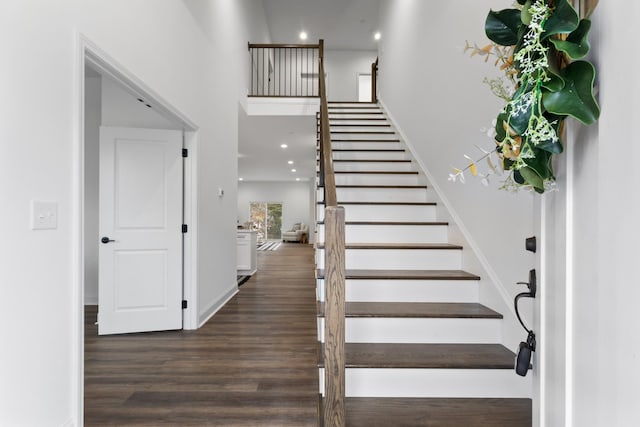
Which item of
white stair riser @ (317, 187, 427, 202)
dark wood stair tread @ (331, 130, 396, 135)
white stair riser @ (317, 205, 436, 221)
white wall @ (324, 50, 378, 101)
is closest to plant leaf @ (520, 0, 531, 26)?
white stair riser @ (317, 205, 436, 221)

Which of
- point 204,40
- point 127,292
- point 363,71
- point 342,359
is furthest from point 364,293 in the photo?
point 363,71

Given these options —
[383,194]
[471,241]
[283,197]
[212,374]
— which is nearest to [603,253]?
[471,241]

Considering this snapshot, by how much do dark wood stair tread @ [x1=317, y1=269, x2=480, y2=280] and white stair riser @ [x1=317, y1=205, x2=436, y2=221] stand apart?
80 centimetres

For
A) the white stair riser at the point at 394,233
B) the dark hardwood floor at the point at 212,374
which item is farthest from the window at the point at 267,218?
the white stair riser at the point at 394,233

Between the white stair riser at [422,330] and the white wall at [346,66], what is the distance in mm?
8663

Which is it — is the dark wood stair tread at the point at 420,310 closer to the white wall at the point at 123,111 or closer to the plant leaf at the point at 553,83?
the plant leaf at the point at 553,83

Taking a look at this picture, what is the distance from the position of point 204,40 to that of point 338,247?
10.6ft

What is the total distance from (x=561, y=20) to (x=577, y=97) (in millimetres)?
148

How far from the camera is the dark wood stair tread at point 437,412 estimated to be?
1609 millimetres

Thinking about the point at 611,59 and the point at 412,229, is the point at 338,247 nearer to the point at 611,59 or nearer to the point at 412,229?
the point at 611,59

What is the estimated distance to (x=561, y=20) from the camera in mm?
631

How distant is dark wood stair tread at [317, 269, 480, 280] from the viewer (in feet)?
7.70

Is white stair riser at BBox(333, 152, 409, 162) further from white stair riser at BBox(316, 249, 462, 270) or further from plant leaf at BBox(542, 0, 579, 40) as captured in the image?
plant leaf at BBox(542, 0, 579, 40)

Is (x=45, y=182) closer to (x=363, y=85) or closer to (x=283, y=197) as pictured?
(x=363, y=85)
